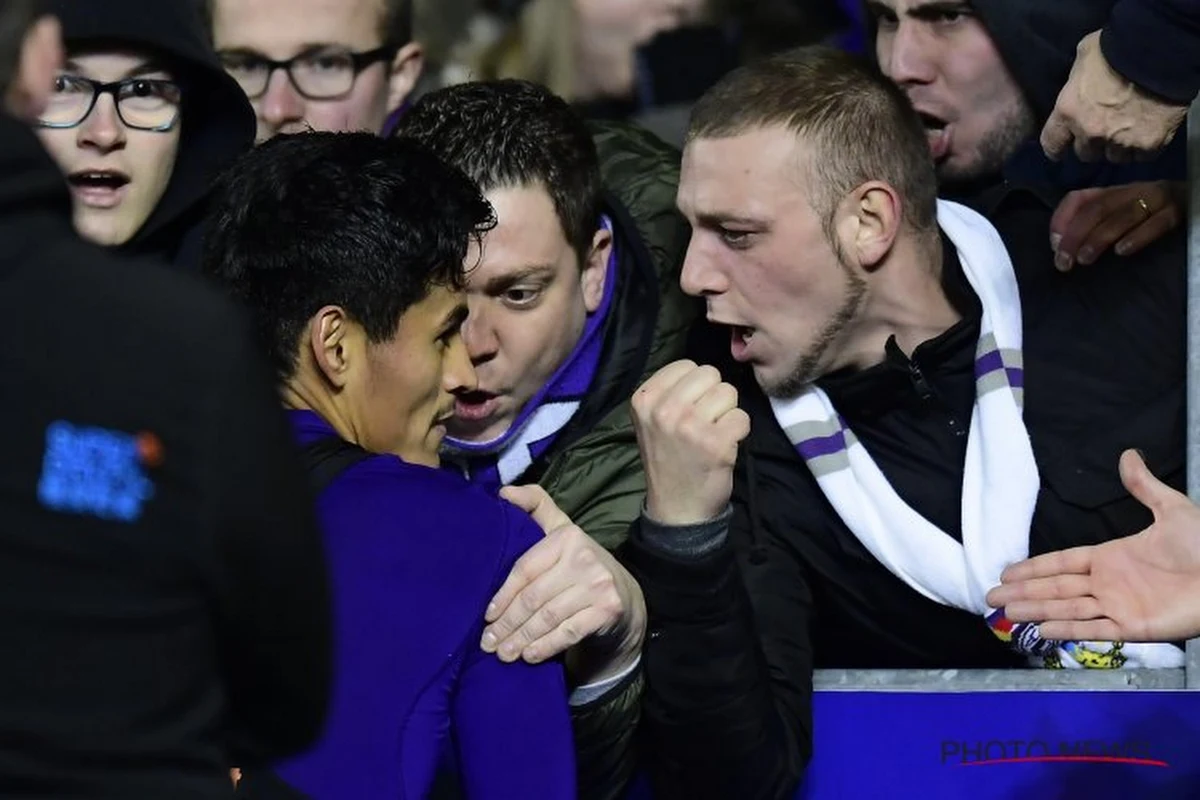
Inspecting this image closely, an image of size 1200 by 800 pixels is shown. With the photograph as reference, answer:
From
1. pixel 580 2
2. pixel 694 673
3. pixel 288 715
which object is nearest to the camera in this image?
pixel 288 715

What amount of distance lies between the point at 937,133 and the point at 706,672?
4.06 ft

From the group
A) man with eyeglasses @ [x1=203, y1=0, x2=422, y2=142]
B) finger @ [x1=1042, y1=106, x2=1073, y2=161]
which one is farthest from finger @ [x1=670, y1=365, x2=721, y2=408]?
man with eyeglasses @ [x1=203, y1=0, x2=422, y2=142]

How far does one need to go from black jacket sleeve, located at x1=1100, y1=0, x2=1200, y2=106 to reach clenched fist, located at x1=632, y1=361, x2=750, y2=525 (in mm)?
742

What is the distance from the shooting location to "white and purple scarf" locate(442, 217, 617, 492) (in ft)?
11.2

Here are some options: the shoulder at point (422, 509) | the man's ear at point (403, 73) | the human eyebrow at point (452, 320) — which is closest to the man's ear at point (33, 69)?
the shoulder at point (422, 509)

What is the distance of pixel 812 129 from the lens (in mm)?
3422

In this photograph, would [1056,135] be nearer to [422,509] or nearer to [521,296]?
[521,296]

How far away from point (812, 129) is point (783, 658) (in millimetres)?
848

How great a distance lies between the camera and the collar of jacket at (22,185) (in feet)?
5.33

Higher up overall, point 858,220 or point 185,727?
point 858,220

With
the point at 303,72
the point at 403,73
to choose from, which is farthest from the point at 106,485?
the point at 403,73

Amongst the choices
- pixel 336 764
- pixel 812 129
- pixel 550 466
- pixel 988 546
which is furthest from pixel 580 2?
pixel 336 764

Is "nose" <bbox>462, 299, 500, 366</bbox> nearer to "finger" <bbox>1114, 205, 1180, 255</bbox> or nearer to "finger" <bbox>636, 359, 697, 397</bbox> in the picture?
"finger" <bbox>636, 359, 697, 397</bbox>

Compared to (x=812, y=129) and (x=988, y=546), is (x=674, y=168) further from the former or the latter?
(x=988, y=546)
